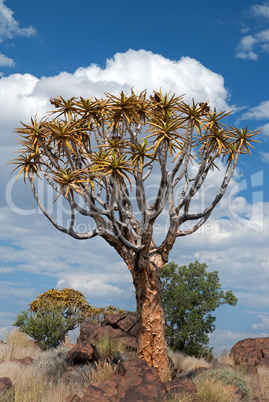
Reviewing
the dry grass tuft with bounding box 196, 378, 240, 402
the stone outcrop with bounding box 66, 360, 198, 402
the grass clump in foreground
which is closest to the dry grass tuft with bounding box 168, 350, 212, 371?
the grass clump in foreground

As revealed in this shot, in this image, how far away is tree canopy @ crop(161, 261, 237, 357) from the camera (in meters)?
17.2

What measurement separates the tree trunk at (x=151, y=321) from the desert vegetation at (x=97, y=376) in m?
0.94

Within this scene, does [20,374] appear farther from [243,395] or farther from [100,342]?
[243,395]

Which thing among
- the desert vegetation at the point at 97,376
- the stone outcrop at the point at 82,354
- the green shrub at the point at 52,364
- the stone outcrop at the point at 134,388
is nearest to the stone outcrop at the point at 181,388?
the stone outcrop at the point at 134,388

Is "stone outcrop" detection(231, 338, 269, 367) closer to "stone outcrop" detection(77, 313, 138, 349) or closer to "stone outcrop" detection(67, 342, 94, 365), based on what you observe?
"stone outcrop" detection(77, 313, 138, 349)

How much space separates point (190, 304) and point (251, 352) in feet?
9.40

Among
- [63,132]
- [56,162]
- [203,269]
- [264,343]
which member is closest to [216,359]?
[264,343]

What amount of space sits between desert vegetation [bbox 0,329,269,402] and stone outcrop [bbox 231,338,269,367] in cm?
34

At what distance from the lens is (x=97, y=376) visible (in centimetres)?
1077

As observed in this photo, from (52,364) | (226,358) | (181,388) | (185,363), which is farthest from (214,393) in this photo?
(226,358)

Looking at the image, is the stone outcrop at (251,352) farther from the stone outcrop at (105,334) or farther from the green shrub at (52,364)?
the green shrub at (52,364)

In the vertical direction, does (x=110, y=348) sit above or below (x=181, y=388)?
above

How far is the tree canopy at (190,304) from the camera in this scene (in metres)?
17.2

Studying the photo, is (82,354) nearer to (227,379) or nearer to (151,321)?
(151,321)
